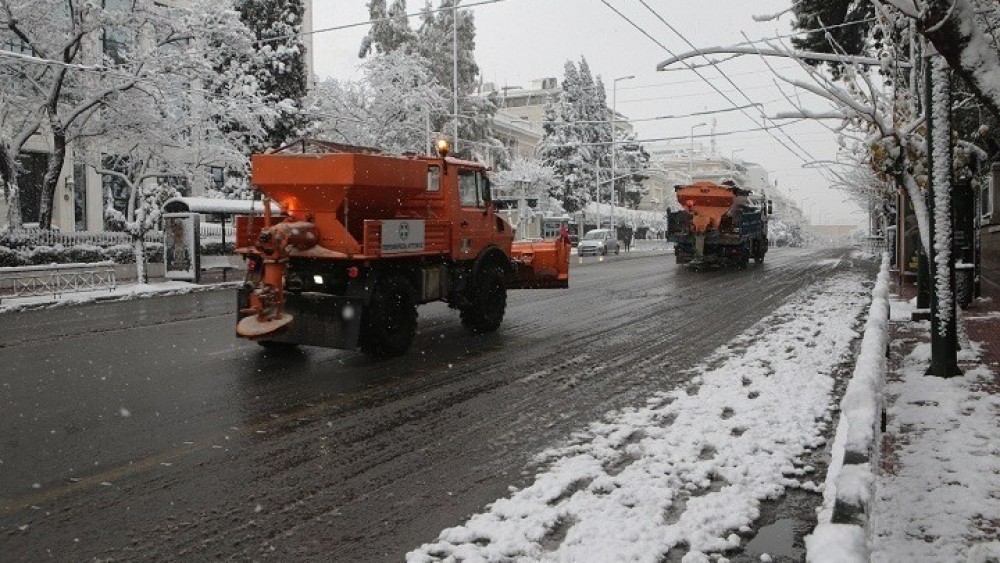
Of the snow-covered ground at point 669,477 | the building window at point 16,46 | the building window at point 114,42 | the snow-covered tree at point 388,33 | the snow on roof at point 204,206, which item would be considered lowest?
the snow-covered ground at point 669,477

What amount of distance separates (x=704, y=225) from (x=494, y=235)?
19.2 meters

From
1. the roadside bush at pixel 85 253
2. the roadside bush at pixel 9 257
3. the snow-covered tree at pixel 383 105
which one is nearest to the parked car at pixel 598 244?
the snow-covered tree at pixel 383 105

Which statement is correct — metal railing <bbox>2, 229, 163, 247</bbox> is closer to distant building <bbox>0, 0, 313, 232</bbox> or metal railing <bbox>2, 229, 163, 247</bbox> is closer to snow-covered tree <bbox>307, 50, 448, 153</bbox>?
distant building <bbox>0, 0, 313, 232</bbox>

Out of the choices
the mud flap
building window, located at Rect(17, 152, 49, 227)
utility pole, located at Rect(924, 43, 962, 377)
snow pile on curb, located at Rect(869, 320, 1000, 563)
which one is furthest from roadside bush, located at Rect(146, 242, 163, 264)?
snow pile on curb, located at Rect(869, 320, 1000, 563)

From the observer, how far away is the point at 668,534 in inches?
172

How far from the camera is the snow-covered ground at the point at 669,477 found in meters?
4.27

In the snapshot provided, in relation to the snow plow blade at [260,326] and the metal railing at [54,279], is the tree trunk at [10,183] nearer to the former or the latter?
the metal railing at [54,279]

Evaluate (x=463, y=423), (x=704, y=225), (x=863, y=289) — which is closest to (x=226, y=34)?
(x=704, y=225)

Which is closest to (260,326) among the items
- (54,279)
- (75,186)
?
(54,279)

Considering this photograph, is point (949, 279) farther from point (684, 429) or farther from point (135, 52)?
point (135, 52)

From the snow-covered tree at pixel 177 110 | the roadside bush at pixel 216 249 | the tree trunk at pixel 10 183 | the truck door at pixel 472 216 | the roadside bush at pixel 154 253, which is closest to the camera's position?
the truck door at pixel 472 216

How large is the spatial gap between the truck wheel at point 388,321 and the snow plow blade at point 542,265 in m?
3.63

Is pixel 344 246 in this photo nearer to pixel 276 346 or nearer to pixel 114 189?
pixel 276 346

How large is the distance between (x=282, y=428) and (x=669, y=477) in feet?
10.3
